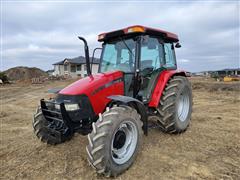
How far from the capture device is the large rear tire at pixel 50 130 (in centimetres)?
423

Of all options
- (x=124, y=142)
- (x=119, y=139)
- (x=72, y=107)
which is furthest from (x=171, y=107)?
(x=72, y=107)

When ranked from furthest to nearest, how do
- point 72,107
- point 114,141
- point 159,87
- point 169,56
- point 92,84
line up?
point 169,56, point 159,87, point 92,84, point 72,107, point 114,141

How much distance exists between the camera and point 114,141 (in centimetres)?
377

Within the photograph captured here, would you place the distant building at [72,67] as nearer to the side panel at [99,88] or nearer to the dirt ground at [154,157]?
the dirt ground at [154,157]

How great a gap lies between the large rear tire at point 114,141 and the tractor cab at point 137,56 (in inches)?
37.9

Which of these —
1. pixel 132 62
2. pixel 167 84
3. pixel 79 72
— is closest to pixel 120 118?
pixel 132 62

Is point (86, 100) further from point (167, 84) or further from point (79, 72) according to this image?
point (79, 72)

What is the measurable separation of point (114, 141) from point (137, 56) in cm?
173

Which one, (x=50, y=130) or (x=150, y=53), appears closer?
(x=50, y=130)

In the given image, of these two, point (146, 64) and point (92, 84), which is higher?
point (146, 64)

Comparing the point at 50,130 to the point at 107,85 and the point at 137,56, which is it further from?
the point at 137,56

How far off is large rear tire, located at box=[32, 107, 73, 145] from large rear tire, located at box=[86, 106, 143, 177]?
977mm

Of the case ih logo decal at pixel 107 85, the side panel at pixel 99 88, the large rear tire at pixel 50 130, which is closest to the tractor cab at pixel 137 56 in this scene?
the case ih logo decal at pixel 107 85

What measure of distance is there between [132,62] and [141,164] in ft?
6.25
